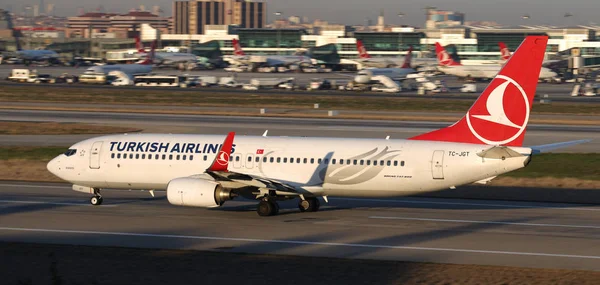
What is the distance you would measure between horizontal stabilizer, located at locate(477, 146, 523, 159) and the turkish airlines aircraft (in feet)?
0.13

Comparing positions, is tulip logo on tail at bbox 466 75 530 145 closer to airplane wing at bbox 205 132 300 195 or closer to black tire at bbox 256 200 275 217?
airplane wing at bbox 205 132 300 195

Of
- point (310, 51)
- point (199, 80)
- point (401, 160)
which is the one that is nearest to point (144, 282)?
point (401, 160)

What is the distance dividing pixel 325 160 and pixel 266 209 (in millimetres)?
3290

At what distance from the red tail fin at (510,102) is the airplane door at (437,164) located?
1320mm

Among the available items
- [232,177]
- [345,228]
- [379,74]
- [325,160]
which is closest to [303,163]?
[325,160]

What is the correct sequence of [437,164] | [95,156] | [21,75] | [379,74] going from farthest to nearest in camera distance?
[21,75] < [379,74] < [95,156] < [437,164]

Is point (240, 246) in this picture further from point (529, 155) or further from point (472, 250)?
point (529, 155)

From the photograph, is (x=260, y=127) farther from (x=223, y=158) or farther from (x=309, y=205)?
(x=223, y=158)

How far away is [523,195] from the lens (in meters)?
41.4

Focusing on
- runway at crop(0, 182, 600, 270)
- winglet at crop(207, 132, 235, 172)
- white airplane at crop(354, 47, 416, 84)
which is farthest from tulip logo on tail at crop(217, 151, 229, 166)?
white airplane at crop(354, 47, 416, 84)

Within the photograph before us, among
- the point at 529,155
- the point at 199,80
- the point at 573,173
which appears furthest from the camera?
the point at 199,80

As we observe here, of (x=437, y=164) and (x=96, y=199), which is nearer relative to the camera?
(x=437, y=164)

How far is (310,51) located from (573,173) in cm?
15533

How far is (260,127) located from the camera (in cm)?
6962
